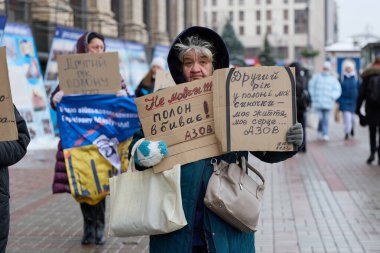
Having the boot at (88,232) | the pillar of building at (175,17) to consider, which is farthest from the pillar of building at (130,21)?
the boot at (88,232)

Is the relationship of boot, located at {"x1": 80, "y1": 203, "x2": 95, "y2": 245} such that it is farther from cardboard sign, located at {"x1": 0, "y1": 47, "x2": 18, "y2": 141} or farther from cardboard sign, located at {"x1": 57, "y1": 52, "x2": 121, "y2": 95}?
cardboard sign, located at {"x1": 0, "y1": 47, "x2": 18, "y2": 141}

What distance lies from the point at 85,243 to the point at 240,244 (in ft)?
11.1

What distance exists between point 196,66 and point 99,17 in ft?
69.2

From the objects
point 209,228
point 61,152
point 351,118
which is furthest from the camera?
point 351,118

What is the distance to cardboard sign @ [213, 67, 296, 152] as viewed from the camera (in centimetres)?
323

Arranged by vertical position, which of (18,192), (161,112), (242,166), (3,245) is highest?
(161,112)

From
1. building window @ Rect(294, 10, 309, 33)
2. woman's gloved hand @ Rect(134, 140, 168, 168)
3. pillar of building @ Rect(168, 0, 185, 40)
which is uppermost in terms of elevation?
building window @ Rect(294, 10, 309, 33)

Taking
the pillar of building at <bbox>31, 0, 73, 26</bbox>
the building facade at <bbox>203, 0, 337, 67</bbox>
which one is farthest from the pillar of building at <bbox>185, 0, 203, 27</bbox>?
the building facade at <bbox>203, 0, 337, 67</bbox>

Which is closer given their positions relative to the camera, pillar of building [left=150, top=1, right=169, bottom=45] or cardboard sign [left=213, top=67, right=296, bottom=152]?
cardboard sign [left=213, top=67, right=296, bottom=152]

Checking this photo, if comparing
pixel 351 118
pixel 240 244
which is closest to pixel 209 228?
pixel 240 244

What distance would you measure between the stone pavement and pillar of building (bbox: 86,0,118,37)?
1184 centimetres

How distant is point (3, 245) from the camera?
363 cm

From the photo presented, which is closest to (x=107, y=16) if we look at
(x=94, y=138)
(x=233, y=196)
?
(x=94, y=138)

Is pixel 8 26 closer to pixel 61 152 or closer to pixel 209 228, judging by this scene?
pixel 61 152
